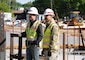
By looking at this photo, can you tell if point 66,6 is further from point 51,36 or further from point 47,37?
point 51,36

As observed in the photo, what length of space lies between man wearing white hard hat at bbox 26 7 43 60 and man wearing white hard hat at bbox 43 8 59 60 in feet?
0.56

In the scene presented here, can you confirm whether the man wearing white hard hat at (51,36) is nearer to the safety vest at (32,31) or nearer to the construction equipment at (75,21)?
the safety vest at (32,31)

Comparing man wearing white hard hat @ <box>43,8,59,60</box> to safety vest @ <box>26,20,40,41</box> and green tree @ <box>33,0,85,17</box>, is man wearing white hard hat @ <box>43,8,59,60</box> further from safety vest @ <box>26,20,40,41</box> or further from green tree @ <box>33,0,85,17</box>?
green tree @ <box>33,0,85,17</box>

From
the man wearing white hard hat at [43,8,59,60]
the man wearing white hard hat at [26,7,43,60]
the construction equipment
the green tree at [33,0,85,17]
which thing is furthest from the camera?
the green tree at [33,0,85,17]

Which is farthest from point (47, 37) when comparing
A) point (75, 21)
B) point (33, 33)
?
point (75, 21)

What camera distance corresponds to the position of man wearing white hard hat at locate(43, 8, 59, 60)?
7055 mm

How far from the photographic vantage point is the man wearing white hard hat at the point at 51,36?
7055mm

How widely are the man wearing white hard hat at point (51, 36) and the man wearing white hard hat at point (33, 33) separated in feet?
0.56

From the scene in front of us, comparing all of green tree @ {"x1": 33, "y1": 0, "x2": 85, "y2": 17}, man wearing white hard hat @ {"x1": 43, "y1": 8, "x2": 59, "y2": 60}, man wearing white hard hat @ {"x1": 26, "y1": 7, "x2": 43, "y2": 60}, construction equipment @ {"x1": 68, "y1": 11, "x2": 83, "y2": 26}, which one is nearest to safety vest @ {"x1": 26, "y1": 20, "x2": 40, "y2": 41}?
man wearing white hard hat @ {"x1": 26, "y1": 7, "x2": 43, "y2": 60}

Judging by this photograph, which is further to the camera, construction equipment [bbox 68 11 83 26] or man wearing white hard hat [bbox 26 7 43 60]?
construction equipment [bbox 68 11 83 26]

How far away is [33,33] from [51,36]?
0.43m

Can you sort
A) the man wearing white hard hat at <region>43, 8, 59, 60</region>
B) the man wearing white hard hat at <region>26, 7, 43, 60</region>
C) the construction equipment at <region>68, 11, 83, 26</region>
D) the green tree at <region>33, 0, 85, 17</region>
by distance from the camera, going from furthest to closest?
the green tree at <region>33, 0, 85, 17</region>
the construction equipment at <region>68, 11, 83, 26</region>
the man wearing white hard hat at <region>26, 7, 43, 60</region>
the man wearing white hard hat at <region>43, 8, 59, 60</region>

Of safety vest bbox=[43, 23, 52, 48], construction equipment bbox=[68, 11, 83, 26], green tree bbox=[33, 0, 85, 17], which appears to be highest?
safety vest bbox=[43, 23, 52, 48]

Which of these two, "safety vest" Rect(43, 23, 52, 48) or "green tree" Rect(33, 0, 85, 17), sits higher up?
"safety vest" Rect(43, 23, 52, 48)
